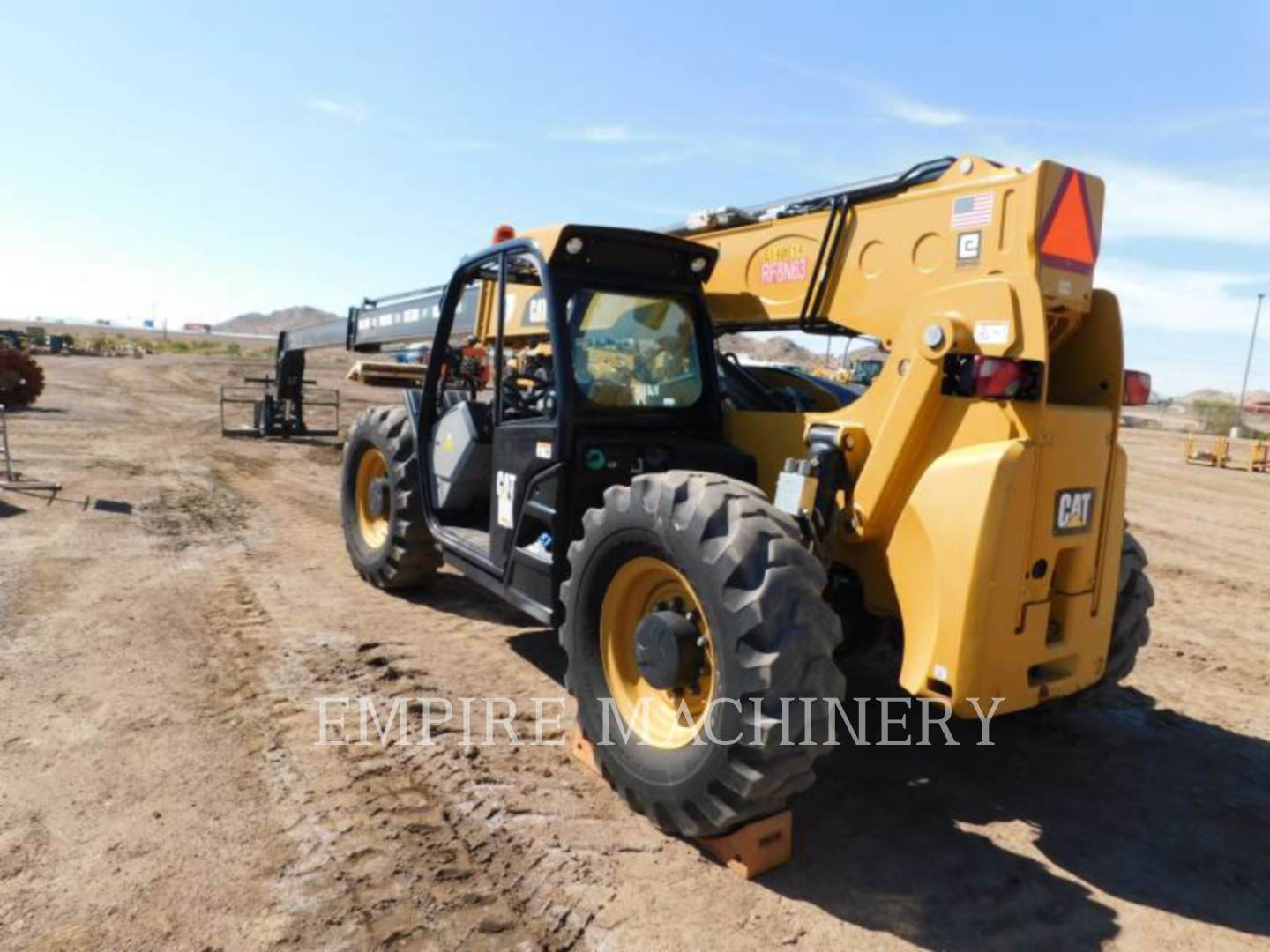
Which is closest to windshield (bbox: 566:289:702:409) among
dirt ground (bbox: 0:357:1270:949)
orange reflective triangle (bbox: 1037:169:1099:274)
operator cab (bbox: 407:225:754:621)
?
operator cab (bbox: 407:225:754:621)

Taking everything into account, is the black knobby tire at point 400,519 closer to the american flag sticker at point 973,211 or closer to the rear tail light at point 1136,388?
the american flag sticker at point 973,211

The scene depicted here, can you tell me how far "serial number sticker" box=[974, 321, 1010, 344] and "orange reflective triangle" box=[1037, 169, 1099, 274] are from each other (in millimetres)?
309

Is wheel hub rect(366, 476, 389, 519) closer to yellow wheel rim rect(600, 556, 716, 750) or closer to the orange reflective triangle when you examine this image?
yellow wheel rim rect(600, 556, 716, 750)

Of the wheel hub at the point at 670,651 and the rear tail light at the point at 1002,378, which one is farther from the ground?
the rear tail light at the point at 1002,378

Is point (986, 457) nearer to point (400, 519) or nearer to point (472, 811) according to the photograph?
point (472, 811)

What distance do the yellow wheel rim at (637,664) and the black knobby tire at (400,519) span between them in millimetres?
2634

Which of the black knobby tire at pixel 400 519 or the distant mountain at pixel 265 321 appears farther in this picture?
the distant mountain at pixel 265 321

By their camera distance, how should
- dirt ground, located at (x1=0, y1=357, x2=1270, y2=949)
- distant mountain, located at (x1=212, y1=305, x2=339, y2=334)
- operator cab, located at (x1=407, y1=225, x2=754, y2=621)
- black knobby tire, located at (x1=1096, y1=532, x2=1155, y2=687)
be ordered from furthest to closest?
distant mountain, located at (x1=212, y1=305, x2=339, y2=334), operator cab, located at (x1=407, y1=225, x2=754, y2=621), black knobby tire, located at (x1=1096, y1=532, x2=1155, y2=687), dirt ground, located at (x1=0, y1=357, x2=1270, y2=949)

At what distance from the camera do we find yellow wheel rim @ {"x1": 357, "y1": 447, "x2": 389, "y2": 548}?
6.89 metres

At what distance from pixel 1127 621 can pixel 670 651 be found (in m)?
2.24

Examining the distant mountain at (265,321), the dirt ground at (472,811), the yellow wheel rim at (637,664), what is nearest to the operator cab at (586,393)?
the yellow wheel rim at (637,664)

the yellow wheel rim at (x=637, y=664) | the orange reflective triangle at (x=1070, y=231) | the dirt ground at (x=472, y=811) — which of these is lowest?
the dirt ground at (x=472, y=811)

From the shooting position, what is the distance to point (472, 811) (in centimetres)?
351

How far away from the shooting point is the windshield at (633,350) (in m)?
4.47
